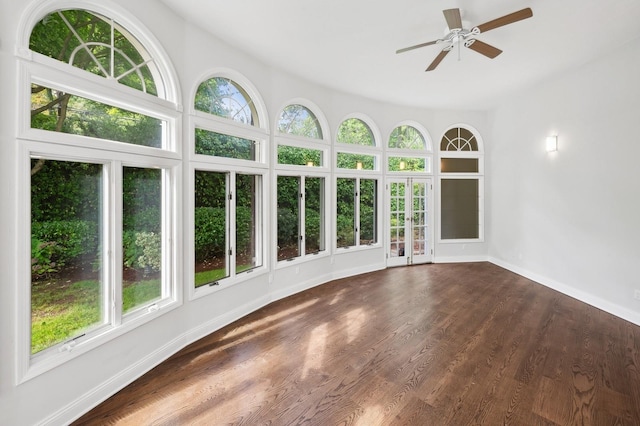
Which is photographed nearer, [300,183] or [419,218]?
[300,183]

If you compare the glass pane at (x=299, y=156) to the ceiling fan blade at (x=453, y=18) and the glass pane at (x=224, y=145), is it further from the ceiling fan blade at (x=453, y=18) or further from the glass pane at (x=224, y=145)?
the ceiling fan blade at (x=453, y=18)

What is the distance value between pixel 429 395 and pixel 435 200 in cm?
483

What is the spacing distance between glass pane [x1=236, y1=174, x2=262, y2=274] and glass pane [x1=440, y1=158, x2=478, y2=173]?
14.4 feet

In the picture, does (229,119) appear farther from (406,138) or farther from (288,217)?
(406,138)

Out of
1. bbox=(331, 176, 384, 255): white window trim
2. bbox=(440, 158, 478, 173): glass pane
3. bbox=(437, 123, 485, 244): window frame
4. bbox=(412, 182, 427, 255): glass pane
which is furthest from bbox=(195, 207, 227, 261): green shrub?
bbox=(440, 158, 478, 173): glass pane

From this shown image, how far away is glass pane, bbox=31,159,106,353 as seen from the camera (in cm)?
191

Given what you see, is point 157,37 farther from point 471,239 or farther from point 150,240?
point 471,239

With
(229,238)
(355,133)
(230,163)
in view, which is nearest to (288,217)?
(229,238)

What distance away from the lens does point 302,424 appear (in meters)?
1.93

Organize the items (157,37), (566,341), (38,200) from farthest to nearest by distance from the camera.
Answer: (566,341), (157,37), (38,200)

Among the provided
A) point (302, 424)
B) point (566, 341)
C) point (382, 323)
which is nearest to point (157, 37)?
point (302, 424)

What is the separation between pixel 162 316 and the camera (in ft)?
8.92

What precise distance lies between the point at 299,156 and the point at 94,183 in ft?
9.30

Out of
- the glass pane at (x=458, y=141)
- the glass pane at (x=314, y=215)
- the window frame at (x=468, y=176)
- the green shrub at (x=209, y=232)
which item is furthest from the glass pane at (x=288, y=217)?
the glass pane at (x=458, y=141)
